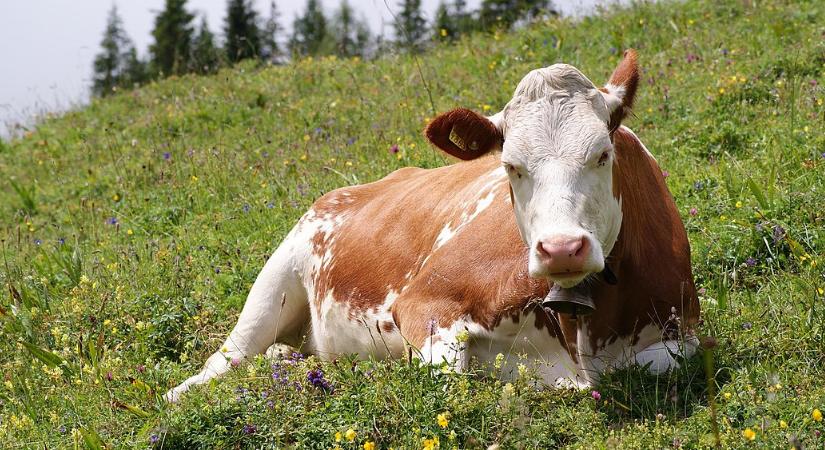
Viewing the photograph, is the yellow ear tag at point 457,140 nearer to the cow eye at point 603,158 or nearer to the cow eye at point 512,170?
the cow eye at point 512,170

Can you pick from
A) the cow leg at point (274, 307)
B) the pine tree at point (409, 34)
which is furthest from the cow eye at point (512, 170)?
the pine tree at point (409, 34)

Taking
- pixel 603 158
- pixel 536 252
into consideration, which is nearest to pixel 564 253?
pixel 536 252

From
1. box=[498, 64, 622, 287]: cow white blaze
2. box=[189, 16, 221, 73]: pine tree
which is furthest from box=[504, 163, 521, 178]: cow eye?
box=[189, 16, 221, 73]: pine tree

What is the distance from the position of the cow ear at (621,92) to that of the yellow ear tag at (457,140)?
2.41 ft

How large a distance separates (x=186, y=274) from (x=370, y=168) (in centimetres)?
245

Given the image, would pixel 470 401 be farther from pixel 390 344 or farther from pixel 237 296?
pixel 237 296

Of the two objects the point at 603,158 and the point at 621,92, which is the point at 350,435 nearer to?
the point at 603,158

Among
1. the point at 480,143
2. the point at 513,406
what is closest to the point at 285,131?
the point at 480,143

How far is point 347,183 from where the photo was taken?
888 centimetres

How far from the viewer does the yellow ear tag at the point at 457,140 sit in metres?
4.82

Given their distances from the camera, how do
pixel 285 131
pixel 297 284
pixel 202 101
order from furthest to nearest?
pixel 202 101, pixel 285 131, pixel 297 284

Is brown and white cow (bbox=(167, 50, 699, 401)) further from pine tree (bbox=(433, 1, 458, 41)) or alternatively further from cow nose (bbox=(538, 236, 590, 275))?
pine tree (bbox=(433, 1, 458, 41))

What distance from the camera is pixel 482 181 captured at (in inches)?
240

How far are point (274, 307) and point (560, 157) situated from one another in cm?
337
